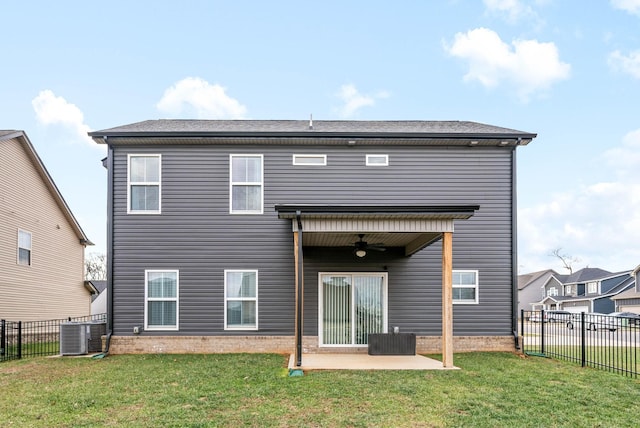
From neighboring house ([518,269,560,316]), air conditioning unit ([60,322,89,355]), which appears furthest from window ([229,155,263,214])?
neighboring house ([518,269,560,316])

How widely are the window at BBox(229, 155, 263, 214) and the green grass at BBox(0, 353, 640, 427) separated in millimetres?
3782

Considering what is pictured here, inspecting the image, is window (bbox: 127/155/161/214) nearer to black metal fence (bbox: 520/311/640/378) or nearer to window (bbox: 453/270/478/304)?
window (bbox: 453/270/478/304)

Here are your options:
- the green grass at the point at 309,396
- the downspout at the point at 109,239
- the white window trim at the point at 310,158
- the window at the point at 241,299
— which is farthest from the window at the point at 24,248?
the white window trim at the point at 310,158

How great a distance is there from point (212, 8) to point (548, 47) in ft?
39.7

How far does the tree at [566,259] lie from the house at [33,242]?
58040 millimetres

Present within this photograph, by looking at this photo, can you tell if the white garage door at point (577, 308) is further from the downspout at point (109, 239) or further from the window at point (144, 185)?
the downspout at point (109, 239)

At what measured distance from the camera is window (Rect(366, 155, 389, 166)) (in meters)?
11.9

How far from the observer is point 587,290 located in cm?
4566

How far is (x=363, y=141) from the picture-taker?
11570 mm

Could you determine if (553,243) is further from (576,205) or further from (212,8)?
(212,8)

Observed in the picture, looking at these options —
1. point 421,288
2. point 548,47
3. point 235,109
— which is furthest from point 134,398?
point 235,109

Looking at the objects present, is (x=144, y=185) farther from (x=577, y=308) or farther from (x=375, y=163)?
(x=577, y=308)

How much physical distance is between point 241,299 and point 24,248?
892 centimetres

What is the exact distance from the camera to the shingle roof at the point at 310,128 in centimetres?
1139
